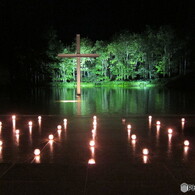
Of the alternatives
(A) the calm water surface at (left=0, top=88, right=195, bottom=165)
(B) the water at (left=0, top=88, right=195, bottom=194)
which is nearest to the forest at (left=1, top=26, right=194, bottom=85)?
(A) the calm water surface at (left=0, top=88, right=195, bottom=165)

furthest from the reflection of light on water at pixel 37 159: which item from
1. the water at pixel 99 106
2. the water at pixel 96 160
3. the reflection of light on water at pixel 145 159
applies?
the water at pixel 99 106

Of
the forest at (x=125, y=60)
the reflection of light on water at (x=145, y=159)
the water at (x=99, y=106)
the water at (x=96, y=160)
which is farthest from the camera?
the forest at (x=125, y=60)

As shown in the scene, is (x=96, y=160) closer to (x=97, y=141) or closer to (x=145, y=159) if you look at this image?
(x=145, y=159)

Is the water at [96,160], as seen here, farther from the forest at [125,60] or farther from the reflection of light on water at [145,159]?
the forest at [125,60]

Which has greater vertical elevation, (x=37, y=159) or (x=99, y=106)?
(x=99, y=106)


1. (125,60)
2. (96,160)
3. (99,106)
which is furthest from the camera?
(125,60)

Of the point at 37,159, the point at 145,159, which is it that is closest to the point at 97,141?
the point at 145,159

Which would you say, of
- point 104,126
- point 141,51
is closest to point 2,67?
point 141,51

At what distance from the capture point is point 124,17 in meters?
51.0

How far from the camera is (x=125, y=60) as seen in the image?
44.3 m

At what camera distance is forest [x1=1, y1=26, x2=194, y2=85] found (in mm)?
39219

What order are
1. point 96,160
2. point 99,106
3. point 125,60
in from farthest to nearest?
point 125,60
point 99,106
point 96,160

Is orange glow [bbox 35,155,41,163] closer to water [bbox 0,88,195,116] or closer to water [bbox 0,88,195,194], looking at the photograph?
water [bbox 0,88,195,194]

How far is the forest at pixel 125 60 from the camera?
3922 cm
